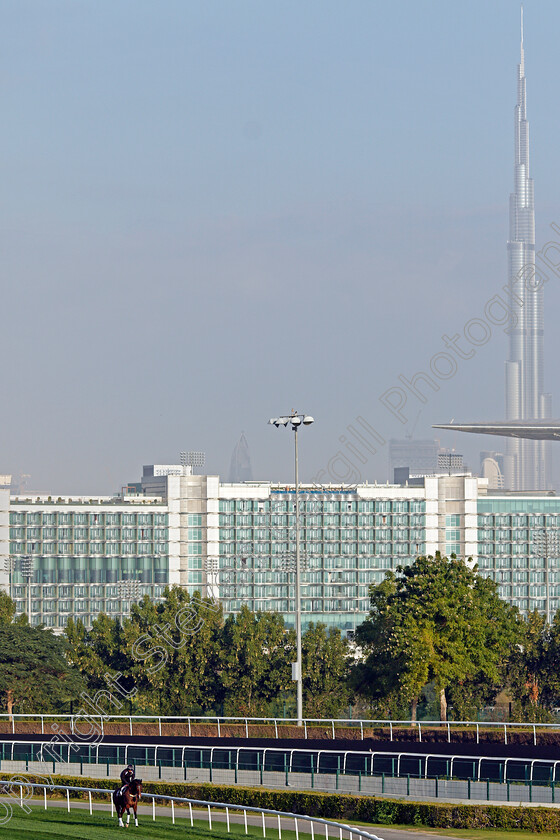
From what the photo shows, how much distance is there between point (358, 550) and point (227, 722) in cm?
11868

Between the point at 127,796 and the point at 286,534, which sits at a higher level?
Result: the point at 286,534

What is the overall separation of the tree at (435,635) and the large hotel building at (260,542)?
9926 centimetres

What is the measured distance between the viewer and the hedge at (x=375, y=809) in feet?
131

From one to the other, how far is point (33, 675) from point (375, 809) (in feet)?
117

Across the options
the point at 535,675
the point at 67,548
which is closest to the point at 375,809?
the point at 535,675

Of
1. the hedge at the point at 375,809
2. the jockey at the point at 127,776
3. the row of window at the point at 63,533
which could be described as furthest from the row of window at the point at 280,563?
the jockey at the point at 127,776

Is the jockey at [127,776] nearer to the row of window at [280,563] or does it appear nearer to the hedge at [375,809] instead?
the hedge at [375,809]

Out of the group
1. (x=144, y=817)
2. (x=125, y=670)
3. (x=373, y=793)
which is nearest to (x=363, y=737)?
(x=373, y=793)

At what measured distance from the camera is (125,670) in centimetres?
7769

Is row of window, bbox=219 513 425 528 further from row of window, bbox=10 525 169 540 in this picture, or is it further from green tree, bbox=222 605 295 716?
green tree, bbox=222 605 295 716

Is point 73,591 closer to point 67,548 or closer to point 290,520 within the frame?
point 67,548

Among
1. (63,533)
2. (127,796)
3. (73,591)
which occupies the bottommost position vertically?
(73,591)

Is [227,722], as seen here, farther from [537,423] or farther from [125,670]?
[537,423]

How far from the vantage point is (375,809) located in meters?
42.1
